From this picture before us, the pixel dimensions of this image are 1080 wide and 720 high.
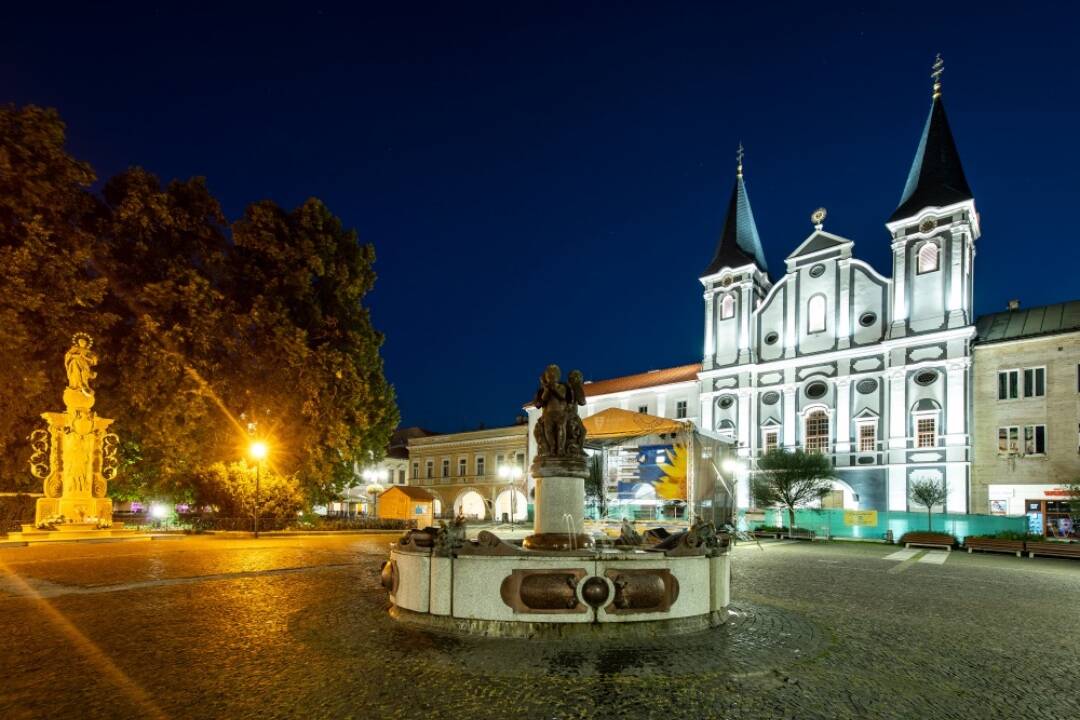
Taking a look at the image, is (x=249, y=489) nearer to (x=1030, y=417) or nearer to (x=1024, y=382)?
(x=1030, y=417)

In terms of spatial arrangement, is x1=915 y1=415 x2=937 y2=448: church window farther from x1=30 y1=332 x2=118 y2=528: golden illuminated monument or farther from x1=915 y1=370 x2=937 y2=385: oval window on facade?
x1=30 y1=332 x2=118 y2=528: golden illuminated monument

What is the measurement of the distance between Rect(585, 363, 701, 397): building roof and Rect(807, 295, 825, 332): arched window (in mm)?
7671

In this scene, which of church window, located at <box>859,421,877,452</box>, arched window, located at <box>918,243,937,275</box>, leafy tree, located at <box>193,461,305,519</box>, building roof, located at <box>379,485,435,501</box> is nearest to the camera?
leafy tree, located at <box>193,461,305,519</box>

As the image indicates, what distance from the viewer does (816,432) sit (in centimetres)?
3678

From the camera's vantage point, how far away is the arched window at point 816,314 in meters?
37.5

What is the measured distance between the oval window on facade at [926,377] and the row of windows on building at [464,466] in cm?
2629

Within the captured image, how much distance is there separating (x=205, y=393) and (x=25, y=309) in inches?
192

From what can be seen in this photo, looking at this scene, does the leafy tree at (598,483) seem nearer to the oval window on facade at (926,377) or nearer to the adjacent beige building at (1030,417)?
the oval window on facade at (926,377)

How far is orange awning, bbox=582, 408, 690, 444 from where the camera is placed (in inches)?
976

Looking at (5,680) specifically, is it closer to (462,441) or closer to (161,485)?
(161,485)

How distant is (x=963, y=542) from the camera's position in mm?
24094

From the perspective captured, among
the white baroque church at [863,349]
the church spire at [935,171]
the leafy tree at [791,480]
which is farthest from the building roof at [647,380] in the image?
the church spire at [935,171]

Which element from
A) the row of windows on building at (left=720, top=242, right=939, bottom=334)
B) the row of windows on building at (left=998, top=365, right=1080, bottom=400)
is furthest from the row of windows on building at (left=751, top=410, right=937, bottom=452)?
the row of windows on building at (left=720, top=242, right=939, bottom=334)

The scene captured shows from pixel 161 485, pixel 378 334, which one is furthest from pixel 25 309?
pixel 378 334
